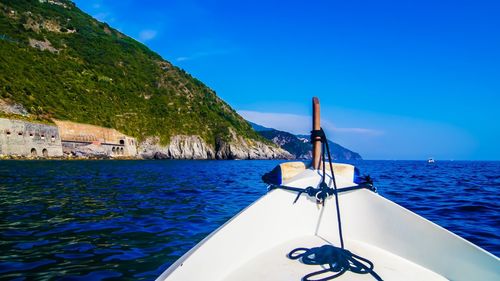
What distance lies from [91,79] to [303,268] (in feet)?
307

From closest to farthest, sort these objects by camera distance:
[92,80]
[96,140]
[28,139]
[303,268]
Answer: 1. [303,268]
2. [28,139]
3. [96,140]
4. [92,80]

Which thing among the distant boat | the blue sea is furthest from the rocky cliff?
the distant boat

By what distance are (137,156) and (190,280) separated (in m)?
78.3

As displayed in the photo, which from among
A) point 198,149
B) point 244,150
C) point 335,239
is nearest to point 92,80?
point 198,149

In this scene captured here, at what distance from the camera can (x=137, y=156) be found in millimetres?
75938

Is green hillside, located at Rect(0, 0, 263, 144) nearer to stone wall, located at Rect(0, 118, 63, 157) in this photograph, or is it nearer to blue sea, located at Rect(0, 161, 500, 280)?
stone wall, located at Rect(0, 118, 63, 157)

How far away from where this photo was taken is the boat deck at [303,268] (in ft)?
10.1

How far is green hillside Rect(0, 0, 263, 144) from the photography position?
64.0 m

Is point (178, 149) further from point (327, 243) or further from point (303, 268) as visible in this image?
point (303, 268)

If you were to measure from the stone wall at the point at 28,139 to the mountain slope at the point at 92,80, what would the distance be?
8111 mm

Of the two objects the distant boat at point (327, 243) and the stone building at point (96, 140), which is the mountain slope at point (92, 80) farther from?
the distant boat at point (327, 243)

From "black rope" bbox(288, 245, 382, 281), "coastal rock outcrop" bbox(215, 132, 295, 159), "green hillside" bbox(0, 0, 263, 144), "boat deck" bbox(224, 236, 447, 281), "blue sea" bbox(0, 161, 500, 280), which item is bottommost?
"blue sea" bbox(0, 161, 500, 280)

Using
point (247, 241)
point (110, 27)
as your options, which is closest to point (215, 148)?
point (110, 27)

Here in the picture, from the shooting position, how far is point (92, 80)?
8400 cm
